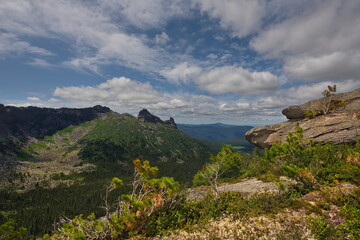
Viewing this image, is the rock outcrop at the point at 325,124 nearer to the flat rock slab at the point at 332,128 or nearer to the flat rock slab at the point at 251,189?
Answer: the flat rock slab at the point at 332,128

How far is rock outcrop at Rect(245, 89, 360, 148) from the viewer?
1390 inches

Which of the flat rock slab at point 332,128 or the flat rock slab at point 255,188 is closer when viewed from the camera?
the flat rock slab at point 255,188

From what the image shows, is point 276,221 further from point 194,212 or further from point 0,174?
point 0,174

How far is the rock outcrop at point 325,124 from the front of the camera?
35312mm

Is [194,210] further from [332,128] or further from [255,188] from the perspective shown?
[332,128]

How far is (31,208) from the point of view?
144 meters

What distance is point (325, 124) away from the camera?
3888 cm

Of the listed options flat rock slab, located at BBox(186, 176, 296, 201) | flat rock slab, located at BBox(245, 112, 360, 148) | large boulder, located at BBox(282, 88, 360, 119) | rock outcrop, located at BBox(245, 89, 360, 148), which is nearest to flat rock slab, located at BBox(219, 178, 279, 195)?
flat rock slab, located at BBox(186, 176, 296, 201)

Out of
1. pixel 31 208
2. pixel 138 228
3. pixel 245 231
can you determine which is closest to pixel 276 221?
pixel 245 231

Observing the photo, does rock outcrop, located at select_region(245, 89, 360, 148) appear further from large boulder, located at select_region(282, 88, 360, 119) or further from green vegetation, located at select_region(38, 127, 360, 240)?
green vegetation, located at select_region(38, 127, 360, 240)

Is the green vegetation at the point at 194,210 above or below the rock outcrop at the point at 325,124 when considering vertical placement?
below

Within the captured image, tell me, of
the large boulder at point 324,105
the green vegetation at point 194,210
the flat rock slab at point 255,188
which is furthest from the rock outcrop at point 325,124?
the green vegetation at point 194,210

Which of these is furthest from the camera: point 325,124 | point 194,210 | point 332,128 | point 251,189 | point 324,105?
point 324,105

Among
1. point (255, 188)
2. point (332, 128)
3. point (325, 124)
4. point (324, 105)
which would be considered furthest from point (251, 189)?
point (324, 105)
